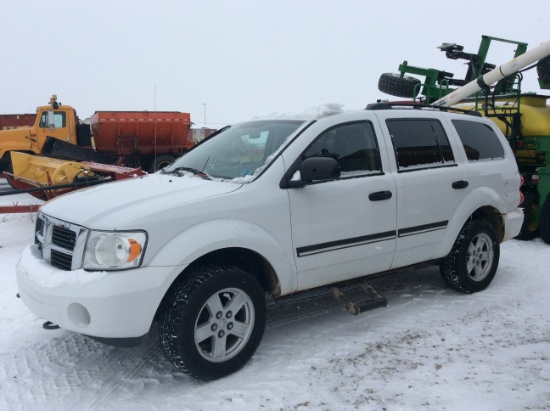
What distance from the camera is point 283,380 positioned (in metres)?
3.35

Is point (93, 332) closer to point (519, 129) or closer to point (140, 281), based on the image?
point (140, 281)

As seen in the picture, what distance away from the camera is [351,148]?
409 centimetres

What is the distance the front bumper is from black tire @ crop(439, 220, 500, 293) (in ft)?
9.57

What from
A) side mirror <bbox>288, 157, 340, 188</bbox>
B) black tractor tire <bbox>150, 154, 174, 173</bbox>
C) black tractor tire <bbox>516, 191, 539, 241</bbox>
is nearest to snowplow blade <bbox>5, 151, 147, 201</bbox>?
side mirror <bbox>288, 157, 340, 188</bbox>

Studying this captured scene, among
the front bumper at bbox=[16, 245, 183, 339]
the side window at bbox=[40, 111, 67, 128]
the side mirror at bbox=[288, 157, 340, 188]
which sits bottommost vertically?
the front bumper at bbox=[16, 245, 183, 339]

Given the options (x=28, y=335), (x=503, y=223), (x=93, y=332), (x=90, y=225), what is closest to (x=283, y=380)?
(x=93, y=332)

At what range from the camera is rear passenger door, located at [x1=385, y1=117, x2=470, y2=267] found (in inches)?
171

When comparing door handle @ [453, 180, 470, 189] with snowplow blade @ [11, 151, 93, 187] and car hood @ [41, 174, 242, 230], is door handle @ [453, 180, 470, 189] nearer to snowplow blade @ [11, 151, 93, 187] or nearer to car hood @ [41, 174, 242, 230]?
car hood @ [41, 174, 242, 230]

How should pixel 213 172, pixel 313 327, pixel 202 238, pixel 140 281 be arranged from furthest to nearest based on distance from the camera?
pixel 313 327
pixel 213 172
pixel 202 238
pixel 140 281

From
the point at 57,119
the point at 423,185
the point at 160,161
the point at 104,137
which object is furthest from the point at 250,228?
the point at 160,161

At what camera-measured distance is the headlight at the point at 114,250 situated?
9.90 ft

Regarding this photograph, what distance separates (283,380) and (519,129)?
631 centimetres

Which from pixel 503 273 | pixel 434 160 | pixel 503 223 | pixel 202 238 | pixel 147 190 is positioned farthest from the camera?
pixel 503 273

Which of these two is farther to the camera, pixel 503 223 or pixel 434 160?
pixel 503 223
